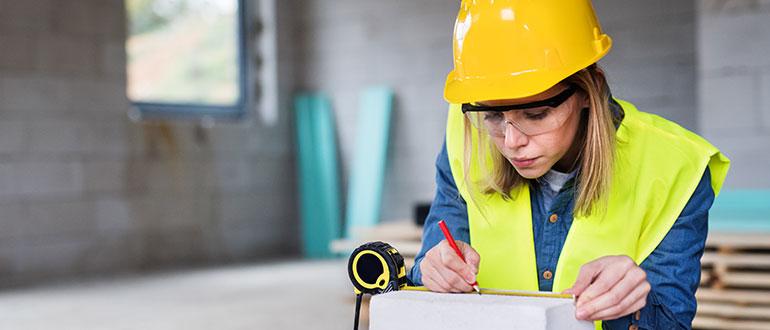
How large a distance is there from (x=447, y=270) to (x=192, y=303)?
421 centimetres

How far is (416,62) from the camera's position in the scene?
7367mm

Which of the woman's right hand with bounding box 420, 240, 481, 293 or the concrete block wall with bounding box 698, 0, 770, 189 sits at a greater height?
the concrete block wall with bounding box 698, 0, 770, 189

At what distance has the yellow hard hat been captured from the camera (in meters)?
1.30

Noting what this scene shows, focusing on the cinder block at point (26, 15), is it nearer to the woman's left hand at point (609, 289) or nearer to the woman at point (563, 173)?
the woman at point (563, 173)

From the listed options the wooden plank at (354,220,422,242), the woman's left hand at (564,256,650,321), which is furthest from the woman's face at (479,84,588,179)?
the wooden plank at (354,220,422,242)

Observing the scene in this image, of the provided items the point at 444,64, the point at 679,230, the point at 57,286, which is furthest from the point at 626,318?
the point at 444,64

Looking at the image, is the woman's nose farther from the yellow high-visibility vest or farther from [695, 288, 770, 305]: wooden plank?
[695, 288, 770, 305]: wooden plank


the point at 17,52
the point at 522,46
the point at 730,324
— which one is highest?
the point at 17,52

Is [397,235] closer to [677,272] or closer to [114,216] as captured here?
[677,272]

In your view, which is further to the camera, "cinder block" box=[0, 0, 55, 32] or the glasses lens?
"cinder block" box=[0, 0, 55, 32]

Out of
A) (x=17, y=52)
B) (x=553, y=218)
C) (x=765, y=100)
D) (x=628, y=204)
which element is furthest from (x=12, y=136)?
(x=628, y=204)

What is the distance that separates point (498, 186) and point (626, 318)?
0.31 meters

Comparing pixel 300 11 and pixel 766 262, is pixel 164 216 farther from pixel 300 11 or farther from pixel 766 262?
pixel 766 262

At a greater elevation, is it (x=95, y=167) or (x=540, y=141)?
(x=540, y=141)
